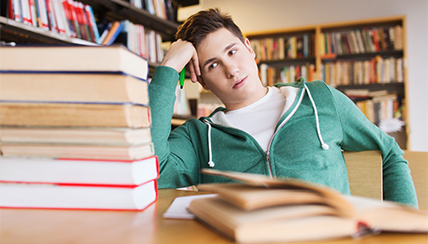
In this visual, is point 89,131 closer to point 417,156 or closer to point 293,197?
point 293,197

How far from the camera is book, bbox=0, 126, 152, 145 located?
464 millimetres

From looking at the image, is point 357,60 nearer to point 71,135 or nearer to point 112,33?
point 112,33

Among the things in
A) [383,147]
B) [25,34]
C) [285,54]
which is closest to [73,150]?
[383,147]

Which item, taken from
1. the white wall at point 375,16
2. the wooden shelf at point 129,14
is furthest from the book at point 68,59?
the white wall at point 375,16

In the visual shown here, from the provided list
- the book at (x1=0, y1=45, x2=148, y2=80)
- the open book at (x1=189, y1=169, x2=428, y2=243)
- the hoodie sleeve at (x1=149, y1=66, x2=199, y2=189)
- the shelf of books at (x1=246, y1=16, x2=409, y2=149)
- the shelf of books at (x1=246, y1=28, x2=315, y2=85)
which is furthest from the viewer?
the shelf of books at (x1=246, y1=28, x2=315, y2=85)

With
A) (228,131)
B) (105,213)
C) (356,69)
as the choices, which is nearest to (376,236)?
(105,213)

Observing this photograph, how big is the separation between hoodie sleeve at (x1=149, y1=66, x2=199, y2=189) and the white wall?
93.8 inches

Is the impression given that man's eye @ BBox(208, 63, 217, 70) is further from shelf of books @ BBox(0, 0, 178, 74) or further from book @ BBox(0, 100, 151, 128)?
shelf of books @ BBox(0, 0, 178, 74)

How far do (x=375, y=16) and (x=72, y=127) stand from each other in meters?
4.18

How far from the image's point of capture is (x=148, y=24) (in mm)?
2777

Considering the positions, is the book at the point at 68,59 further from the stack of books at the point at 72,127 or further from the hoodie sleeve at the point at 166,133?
the hoodie sleeve at the point at 166,133

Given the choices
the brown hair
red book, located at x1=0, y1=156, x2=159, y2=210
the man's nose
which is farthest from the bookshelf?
red book, located at x1=0, y1=156, x2=159, y2=210

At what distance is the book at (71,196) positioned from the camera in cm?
49

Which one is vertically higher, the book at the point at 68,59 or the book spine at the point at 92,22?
the book spine at the point at 92,22
